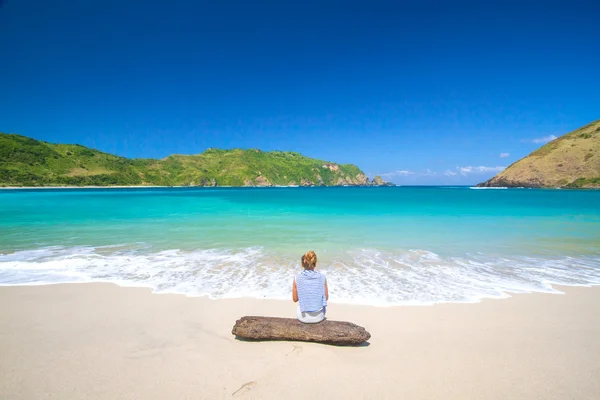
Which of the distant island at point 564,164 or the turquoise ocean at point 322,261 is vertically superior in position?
the distant island at point 564,164

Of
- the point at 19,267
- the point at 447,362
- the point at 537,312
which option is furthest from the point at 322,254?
the point at 19,267

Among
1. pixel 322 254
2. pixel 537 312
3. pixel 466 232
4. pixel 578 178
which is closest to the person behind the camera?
pixel 537 312

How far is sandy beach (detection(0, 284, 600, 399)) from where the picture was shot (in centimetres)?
377

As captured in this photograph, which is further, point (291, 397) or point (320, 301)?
point (320, 301)

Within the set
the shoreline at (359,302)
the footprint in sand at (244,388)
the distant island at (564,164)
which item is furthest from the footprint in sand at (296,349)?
the distant island at (564,164)

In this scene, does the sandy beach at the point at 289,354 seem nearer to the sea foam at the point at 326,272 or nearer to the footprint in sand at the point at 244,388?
the footprint in sand at the point at 244,388

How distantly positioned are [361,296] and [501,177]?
188 metres

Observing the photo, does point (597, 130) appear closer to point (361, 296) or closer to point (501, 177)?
point (501, 177)

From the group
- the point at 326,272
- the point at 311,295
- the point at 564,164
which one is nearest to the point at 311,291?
the point at 311,295

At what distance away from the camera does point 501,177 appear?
16088 centimetres

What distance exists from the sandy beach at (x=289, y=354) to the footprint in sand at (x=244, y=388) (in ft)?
0.05

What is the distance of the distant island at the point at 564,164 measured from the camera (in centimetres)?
11750

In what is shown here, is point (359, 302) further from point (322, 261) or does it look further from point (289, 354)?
point (322, 261)

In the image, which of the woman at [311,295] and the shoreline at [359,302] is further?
the shoreline at [359,302]
